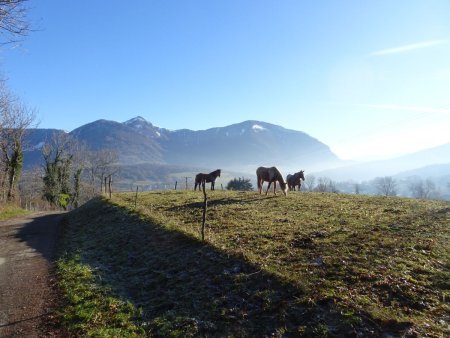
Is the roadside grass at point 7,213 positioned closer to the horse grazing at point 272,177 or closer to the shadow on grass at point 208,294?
the shadow on grass at point 208,294

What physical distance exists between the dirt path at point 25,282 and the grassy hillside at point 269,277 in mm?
766

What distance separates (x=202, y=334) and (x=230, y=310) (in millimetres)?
1017

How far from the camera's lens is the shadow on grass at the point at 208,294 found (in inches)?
313

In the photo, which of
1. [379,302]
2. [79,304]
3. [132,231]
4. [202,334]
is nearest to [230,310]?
[202,334]

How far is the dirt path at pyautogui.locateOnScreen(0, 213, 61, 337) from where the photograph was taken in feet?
32.6

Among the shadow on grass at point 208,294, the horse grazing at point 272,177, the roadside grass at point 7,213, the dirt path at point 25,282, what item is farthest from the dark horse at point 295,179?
the roadside grass at point 7,213

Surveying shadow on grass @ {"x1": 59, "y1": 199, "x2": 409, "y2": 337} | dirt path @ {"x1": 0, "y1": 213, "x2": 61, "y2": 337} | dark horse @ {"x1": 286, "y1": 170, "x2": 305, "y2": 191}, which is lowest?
dirt path @ {"x1": 0, "y1": 213, "x2": 61, "y2": 337}

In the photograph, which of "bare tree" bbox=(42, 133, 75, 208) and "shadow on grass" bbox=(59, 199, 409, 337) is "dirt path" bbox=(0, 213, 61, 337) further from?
"bare tree" bbox=(42, 133, 75, 208)

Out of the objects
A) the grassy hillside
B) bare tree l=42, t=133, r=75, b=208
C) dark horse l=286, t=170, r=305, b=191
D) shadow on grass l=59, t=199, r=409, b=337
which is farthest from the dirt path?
bare tree l=42, t=133, r=75, b=208

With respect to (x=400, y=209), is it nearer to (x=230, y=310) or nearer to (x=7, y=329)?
(x=230, y=310)

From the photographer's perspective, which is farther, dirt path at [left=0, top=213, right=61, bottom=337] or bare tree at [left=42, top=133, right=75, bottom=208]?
bare tree at [left=42, top=133, right=75, bottom=208]

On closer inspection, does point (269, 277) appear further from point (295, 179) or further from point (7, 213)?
point (7, 213)

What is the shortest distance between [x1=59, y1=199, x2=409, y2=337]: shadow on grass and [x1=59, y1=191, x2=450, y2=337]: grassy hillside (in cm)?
3

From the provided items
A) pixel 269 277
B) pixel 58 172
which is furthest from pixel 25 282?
pixel 58 172
